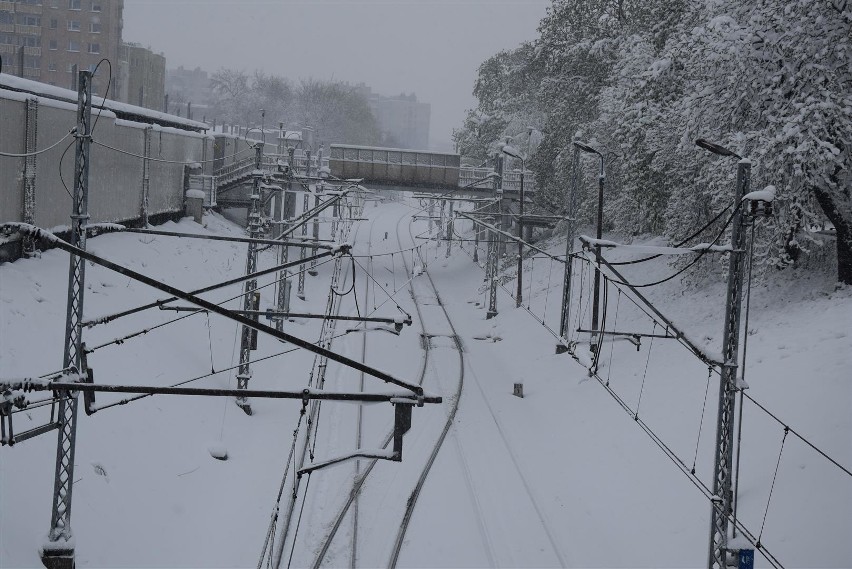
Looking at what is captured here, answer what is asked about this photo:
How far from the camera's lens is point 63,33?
232 feet

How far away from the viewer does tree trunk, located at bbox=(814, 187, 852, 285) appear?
1896cm

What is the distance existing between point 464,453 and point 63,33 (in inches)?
2605

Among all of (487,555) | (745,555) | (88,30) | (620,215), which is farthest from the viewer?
(88,30)

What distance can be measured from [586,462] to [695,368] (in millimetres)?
3516

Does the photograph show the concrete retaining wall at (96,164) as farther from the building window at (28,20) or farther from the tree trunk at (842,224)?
the building window at (28,20)

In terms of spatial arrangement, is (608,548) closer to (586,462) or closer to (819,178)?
(586,462)

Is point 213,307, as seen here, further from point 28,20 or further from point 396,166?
point 28,20

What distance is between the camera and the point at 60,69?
70750 mm

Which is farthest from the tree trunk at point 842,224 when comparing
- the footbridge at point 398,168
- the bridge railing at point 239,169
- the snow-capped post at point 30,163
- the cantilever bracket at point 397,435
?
the bridge railing at point 239,169

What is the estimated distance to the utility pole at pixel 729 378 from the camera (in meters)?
9.70

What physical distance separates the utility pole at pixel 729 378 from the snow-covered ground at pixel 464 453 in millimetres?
2730

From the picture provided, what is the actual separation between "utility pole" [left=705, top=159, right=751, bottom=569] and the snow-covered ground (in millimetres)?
2730

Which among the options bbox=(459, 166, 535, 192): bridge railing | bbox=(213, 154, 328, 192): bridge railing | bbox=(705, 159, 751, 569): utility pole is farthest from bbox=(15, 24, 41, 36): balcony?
bbox=(705, 159, 751, 569): utility pole

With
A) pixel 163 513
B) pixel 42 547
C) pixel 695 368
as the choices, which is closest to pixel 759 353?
pixel 695 368
